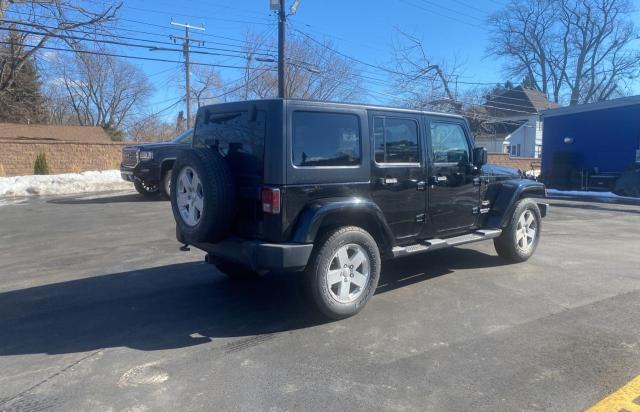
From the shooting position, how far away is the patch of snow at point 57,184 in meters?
15.4

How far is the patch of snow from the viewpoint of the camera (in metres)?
15.4

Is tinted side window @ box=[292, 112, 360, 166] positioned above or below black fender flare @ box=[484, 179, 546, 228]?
above

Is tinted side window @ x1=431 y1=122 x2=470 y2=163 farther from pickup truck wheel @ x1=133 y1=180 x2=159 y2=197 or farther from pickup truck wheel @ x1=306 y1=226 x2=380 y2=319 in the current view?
pickup truck wheel @ x1=133 y1=180 x2=159 y2=197

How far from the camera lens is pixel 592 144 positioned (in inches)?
862

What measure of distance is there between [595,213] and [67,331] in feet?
42.9

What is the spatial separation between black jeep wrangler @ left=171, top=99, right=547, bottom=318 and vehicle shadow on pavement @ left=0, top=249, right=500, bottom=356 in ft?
A: 1.38

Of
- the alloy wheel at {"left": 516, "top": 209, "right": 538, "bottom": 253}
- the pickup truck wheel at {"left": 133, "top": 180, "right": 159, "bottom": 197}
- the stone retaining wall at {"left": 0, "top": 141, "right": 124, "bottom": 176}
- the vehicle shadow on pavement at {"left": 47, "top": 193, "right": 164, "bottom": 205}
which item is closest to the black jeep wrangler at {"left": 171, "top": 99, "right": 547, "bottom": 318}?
the alloy wheel at {"left": 516, "top": 209, "right": 538, "bottom": 253}

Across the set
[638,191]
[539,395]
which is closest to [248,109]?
[539,395]

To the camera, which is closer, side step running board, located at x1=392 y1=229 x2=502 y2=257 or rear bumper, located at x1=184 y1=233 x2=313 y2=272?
rear bumper, located at x1=184 y1=233 x2=313 y2=272

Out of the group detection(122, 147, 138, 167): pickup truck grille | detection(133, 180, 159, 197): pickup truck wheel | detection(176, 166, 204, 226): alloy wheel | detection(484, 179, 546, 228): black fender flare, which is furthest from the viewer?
detection(133, 180, 159, 197): pickup truck wheel

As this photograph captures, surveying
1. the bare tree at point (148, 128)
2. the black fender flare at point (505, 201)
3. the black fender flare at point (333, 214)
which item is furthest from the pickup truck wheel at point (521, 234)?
the bare tree at point (148, 128)

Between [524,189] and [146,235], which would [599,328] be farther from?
[146,235]

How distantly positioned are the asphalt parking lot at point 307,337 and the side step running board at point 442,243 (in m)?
0.48

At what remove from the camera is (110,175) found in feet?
59.7
